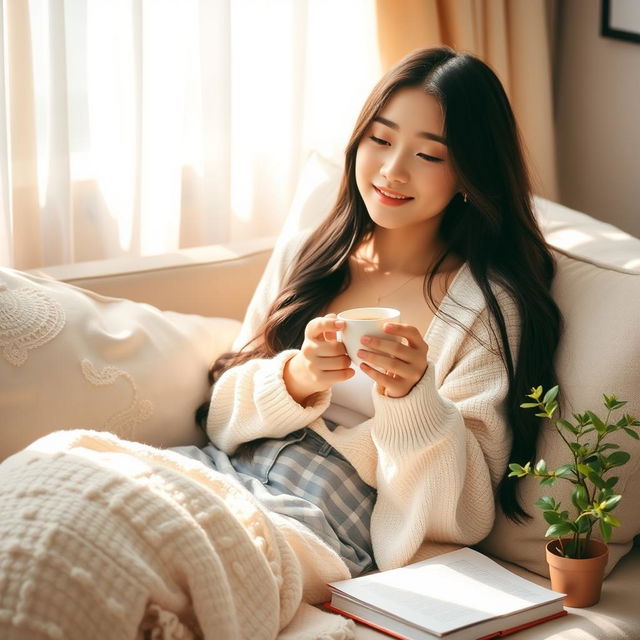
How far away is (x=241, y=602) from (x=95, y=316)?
2.33ft

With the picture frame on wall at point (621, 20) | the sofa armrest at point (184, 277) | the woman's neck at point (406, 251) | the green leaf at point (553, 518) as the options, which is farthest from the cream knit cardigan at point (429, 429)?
the picture frame on wall at point (621, 20)

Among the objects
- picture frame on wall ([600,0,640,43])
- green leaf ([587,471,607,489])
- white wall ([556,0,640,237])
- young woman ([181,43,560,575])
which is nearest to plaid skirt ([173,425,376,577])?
young woman ([181,43,560,575])

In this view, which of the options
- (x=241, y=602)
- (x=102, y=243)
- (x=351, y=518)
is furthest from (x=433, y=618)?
(x=102, y=243)

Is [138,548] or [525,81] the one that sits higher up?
[525,81]

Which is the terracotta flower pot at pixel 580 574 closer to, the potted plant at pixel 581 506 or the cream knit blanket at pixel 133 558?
the potted plant at pixel 581 506

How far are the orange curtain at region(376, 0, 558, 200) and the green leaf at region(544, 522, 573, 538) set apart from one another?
140 centimetres

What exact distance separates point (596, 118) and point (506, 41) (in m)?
0.33

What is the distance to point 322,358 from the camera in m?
1.63

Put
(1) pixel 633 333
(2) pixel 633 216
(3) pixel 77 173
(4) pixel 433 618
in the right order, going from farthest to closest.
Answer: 1. (2) pixel 633 216
2. (3) pixel 77 173
3. (1) pixel 633 333
4. (4) pixel 433 618

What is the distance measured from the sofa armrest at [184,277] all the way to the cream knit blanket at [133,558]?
629mm

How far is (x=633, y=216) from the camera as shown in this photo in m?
2.66

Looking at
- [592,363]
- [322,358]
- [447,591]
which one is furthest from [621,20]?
[447,591]

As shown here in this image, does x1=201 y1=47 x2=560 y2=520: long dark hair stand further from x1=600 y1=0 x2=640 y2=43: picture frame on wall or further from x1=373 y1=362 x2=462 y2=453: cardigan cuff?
x1=600 y1=0 x2=640 y2=43: picture frame on wall

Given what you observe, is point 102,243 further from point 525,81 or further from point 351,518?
point 525,81
